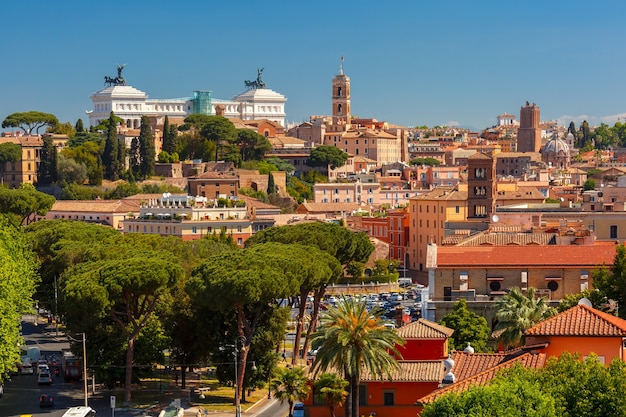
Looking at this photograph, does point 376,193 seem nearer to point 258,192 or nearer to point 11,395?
point 258,192

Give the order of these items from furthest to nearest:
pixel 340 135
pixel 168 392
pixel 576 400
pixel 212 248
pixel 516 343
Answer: pixel 340 135
pixel 212 248
pixel 168 392
pixel 516 343
pixel 576 400

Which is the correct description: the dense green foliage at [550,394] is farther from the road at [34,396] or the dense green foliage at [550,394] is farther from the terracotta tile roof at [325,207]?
the terracotta tile roof at [325,207]

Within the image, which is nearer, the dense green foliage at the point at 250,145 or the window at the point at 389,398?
the window at the point at 389,398

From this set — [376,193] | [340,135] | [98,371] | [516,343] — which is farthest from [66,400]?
[340,135]

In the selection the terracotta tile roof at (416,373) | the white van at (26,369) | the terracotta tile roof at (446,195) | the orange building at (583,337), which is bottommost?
the white van at (26,369)

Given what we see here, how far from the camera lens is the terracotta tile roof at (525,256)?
5384cm

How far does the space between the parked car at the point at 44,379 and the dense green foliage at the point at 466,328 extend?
54.9ft

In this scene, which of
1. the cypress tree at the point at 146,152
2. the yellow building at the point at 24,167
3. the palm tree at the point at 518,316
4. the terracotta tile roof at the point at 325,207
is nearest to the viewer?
the palm tree at the point at 518,316

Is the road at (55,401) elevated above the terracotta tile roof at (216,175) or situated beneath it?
situated beneath

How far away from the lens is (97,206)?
399ft

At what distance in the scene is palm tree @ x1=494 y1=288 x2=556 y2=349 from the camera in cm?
4228

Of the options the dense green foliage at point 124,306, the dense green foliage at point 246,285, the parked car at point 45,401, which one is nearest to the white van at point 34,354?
the dense green foliage at point 124,306

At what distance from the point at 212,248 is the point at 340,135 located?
105 meters

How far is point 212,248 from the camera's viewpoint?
83.6 metres
